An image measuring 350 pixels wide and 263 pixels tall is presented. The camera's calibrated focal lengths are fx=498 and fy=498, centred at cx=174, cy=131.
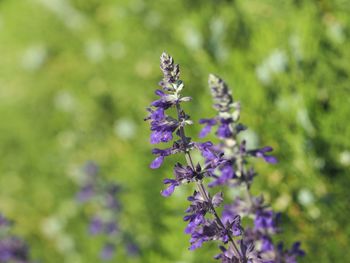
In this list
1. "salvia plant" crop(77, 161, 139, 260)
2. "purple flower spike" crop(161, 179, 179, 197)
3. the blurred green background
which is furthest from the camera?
"salvia plant" crop(77, 161, 139, 260)

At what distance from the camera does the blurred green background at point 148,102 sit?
388 centimetres

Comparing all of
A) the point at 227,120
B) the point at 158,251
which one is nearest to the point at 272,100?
the point at 158,251

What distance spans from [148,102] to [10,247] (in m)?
2.42

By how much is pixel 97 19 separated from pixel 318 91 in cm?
417

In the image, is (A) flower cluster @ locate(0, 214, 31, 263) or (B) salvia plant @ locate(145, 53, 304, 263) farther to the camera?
(A) flower cluster @ locate(0, 214, 31, 263)

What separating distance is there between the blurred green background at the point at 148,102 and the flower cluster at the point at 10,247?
3.43ft

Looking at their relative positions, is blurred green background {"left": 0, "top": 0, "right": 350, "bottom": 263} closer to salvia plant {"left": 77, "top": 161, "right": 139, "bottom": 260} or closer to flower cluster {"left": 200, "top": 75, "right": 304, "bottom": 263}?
salvia plant {"left": 77, "top": 161, "right": 139, "bottom": 260}

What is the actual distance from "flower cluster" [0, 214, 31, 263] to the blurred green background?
1.04m

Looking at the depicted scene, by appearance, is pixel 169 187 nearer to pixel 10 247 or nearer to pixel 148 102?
pixel 10 247

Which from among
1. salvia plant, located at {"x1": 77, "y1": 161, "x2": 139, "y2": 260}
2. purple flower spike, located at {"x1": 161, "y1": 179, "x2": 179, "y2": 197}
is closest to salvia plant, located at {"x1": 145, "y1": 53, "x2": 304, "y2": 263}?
purple flower spike, located at {"x1": 161, "y1": 179, "x2": 179, "y2": 197}

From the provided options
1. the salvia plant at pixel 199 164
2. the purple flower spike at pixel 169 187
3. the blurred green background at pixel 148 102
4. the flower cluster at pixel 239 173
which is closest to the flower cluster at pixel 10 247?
the blurred green background at pixel 148 102

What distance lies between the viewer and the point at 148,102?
5781mm

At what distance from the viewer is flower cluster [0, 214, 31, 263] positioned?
3.96 meters

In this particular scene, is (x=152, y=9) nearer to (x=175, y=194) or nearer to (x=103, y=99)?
(x=103, y=99)
